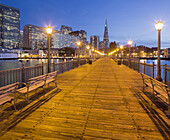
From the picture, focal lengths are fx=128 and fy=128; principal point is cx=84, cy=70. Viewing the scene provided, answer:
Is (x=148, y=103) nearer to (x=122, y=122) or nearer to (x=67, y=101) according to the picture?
(x=122, y=122)

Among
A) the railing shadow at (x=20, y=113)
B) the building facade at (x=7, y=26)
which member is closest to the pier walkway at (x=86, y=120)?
the railing shadow at (x=20, y=113)

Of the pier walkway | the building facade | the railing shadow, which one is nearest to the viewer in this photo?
the pier walkway

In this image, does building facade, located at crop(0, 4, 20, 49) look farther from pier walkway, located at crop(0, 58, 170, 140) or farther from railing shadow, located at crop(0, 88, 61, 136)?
pier walkway, located at crop(0, 58, 170, 140)

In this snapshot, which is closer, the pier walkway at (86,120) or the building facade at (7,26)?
the pier walkway at (86,120)

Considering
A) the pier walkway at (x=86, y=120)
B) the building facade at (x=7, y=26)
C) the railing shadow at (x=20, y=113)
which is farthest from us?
the building facade at (x=7, y=26)

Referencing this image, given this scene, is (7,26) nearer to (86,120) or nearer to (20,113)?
(20,113)

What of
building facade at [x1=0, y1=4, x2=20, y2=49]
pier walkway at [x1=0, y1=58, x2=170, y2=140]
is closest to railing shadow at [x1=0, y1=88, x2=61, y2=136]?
pier walkway at [x1=0, y1=58, x2=170, y2=140]

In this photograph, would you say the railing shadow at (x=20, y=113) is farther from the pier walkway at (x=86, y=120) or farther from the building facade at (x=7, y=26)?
the building facade at (x=7, y=26)

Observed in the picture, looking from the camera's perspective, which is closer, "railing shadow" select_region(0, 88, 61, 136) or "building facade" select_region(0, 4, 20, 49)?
"railing shadow" select_region(0, 88, 61, 136)

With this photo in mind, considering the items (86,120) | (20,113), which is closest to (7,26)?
(20,113)

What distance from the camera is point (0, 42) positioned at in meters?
190

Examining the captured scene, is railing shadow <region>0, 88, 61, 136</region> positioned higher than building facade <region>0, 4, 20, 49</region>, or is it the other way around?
building facade <region>0, 4, 20, 49</region>

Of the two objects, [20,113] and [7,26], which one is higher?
[7,26]

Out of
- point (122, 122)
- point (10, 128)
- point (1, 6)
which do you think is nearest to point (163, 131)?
point (122, 122)
